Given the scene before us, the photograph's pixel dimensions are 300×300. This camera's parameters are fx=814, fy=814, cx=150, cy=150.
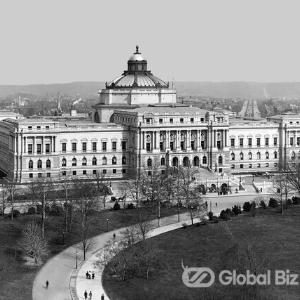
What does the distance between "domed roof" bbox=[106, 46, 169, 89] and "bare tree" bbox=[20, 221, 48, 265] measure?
52.4 meters

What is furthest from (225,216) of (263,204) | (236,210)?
(263,204)

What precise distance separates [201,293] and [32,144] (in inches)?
2159

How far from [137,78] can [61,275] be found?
62459mm

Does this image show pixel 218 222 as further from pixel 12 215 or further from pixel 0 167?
pixel 0 167

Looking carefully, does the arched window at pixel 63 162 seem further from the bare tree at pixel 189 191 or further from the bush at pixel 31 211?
the bush at pixel 31 211

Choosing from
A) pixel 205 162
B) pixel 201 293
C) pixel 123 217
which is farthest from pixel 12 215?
pixel 205 162

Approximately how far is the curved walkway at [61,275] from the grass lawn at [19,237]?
69 cm

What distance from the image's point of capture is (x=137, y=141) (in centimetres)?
11419

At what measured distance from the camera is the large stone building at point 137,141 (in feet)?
366

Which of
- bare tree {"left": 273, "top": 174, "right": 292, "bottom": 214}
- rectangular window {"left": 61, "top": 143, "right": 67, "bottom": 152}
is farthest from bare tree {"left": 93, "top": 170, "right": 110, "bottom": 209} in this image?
bare tree {"left": 273, "top": 174, "right": 292, "bottom": 214}

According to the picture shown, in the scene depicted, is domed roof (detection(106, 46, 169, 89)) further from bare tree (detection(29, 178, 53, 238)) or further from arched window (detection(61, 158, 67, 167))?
bare tree (detection(29, 178, 53, 238))

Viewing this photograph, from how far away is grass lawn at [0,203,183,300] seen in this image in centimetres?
6412

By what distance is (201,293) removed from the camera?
61.2 meters

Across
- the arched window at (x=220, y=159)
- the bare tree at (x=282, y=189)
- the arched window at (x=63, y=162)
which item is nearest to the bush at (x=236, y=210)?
the bare tree at (x=282, y=189)
